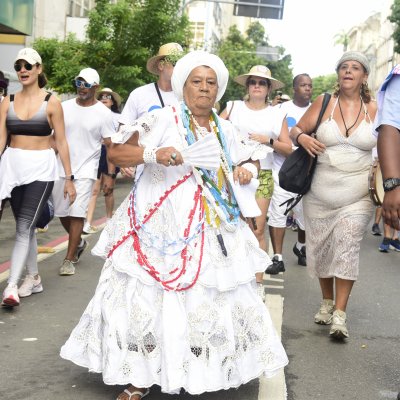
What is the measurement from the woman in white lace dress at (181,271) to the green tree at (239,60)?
4381 cm

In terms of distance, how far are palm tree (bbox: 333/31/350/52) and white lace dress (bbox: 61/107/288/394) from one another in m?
164

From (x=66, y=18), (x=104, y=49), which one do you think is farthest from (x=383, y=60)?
(x=104, y=49)

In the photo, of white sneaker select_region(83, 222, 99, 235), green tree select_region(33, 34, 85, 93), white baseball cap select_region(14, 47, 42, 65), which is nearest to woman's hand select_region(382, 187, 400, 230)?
white baseball cap select_region(14, 47, 42, 65)

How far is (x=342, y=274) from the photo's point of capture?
6.41 meters

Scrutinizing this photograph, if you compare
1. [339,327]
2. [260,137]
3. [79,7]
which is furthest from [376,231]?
[79,7]

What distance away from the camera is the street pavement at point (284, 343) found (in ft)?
16.1

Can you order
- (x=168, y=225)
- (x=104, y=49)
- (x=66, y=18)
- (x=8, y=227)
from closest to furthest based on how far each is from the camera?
(x=168, y=225) → (x=8, y=227) → (x=104, y=49) → (x=66, y=18)

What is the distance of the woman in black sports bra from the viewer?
7.02 meters

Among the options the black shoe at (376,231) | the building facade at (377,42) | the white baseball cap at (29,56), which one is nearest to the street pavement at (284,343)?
the white baseball cap at (29,56)

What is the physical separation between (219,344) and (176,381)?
1.04 ft

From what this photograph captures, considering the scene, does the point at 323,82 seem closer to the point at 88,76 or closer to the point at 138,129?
the point at 88,76

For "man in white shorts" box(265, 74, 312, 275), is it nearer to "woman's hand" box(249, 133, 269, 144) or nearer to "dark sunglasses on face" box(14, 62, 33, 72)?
"woman's hand" box(249, 133, 269, 144)

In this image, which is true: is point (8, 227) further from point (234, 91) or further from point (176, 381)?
point (234, 91)

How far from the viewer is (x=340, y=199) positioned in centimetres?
656
